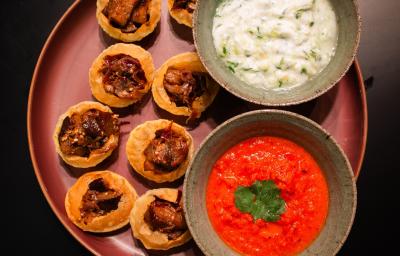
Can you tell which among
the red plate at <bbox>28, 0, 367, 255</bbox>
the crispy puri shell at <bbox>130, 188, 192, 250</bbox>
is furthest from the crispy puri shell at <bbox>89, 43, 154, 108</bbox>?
the crispy puri shell at <bbox>130, 188, 192, 250</bbox>

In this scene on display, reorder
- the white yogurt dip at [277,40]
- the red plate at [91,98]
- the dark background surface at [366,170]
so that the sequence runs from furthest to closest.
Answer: the dark background surface at [366,170]
the red plate at [91,98]
the white yogurt dip at [277,40]

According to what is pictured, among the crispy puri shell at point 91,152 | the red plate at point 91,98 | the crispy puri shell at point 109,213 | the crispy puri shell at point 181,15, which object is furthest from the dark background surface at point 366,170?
the crispy puri shell at point 181,15

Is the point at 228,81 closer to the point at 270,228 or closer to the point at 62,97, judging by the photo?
the point at 270,228

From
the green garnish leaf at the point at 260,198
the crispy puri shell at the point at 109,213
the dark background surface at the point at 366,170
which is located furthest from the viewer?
the dark background surface at the point at 366,170

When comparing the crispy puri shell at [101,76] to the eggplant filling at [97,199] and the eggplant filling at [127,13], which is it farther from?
the eggplant filling at [97,199]

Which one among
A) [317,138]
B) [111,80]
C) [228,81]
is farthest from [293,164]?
[111,80]

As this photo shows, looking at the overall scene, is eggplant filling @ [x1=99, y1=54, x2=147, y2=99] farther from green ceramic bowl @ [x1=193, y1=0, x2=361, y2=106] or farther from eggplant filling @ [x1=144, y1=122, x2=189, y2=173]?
green ceramic bowl @ [x1=193, y1=0, x2=361, y2=106]
